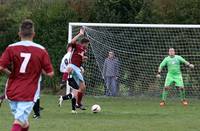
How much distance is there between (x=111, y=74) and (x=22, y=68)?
14085 mm

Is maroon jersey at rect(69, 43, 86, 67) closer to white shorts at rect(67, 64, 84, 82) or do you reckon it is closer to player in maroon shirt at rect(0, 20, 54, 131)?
white shorts at rect(67, 64, 84, 82)

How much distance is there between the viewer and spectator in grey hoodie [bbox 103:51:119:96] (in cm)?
2256

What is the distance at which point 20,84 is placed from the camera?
8719mm

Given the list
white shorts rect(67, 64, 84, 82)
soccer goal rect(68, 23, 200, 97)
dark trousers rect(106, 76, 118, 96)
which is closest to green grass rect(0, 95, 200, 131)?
white shorts rect(67, 64, 84, 82)

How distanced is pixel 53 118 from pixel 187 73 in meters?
9.05

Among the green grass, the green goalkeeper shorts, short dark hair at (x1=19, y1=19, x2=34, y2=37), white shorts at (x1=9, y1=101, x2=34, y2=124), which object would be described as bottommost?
the green grass

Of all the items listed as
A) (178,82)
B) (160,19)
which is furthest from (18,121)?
(160,19)

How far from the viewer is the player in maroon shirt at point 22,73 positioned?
868 centimetres

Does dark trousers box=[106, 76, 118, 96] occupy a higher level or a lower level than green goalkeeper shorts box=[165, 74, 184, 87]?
lower

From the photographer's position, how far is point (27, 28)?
28.1 ft

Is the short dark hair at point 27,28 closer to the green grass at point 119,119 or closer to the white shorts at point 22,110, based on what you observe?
the white shorts at point 22,110

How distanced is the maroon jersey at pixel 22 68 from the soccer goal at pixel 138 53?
13.4 metres

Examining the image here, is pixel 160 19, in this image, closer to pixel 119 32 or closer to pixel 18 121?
pixel 119 32

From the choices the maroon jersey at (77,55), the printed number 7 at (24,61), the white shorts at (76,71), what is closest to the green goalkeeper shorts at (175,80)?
the white shorts at (76,71)
